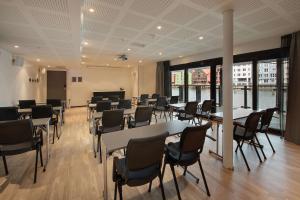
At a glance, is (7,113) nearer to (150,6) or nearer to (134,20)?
(134,20)

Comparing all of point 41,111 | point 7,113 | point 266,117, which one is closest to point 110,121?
point 41,111

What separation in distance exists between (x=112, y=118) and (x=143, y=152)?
6.08 ft

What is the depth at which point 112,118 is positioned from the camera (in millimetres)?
3316

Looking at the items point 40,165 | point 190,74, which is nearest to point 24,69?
point 40,165

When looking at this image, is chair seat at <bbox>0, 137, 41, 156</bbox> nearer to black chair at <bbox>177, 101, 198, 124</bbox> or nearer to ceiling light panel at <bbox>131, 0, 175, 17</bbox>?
ceiling light panel at <bbox>131, 0, 175, 17</bbox>

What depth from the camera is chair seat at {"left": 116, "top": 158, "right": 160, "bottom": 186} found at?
1.64 meters

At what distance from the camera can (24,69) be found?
23.4ft

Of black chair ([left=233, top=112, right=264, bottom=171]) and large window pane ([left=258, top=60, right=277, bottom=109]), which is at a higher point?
large window pane ([left=258, top=60, right=277, bottom=109])

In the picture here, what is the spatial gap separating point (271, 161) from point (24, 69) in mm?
8966

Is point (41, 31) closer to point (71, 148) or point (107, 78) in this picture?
point (71, 148)

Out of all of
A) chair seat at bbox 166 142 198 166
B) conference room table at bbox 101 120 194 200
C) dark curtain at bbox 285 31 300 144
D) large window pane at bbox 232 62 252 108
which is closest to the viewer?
conference room table at bbox 101 120 194 200

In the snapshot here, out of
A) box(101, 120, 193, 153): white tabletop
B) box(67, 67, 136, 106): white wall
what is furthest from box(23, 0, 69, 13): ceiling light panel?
box(67, 67, 136, 106): white wall

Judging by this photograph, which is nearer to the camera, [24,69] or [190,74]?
[24,69]

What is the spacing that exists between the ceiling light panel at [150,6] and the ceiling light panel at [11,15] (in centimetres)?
191
